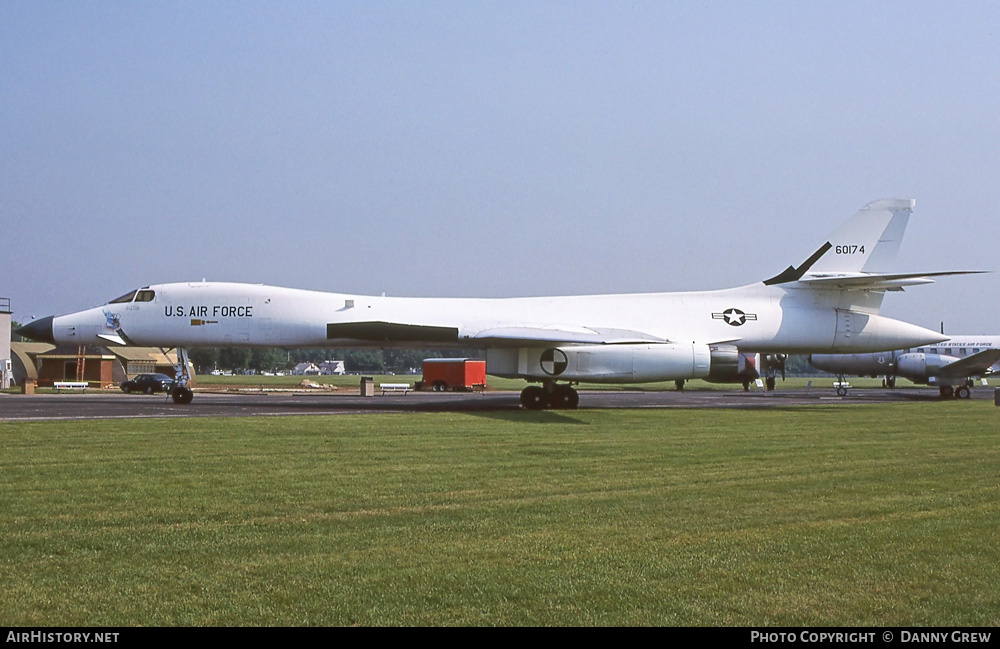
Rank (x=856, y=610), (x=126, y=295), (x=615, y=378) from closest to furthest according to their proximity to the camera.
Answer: (x=856, y=610), (x=615, y=378), (x=126, y=295)

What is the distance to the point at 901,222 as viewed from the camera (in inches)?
1036

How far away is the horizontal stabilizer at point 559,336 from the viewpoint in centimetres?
2266

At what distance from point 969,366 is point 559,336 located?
958 inches

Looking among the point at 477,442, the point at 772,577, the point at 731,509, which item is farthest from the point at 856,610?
the point at 477,442

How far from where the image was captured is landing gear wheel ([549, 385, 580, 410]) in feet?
80.2

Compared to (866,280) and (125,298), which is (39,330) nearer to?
(125,298)

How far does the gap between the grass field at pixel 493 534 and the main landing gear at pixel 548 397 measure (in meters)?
10.9

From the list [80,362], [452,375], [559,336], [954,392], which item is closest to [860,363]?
[954,392]

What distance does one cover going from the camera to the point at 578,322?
83.2ft

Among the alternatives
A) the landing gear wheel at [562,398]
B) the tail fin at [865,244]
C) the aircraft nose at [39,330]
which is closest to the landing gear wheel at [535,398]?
the landing gear wheel at [562,398]

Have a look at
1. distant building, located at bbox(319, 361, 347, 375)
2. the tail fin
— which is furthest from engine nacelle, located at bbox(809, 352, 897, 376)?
distant building, located at bbox(319, 361, 347, 375)

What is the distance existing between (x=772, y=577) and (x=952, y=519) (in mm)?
2825

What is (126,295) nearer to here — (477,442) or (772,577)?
(477,442)

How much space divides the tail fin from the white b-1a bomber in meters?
0.03
